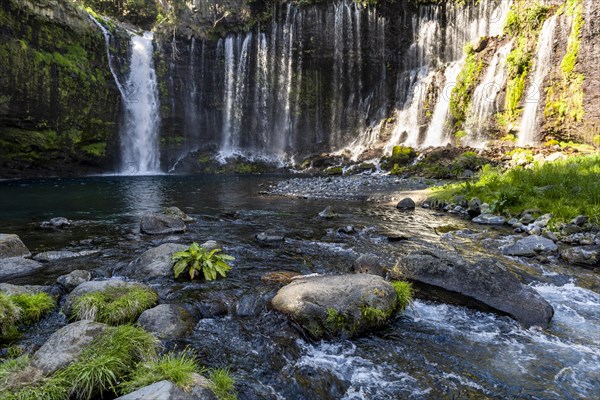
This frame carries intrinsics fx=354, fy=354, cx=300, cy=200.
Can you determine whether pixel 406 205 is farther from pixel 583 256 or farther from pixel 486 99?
pixel 486 99

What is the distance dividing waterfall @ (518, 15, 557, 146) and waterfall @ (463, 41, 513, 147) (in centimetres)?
285

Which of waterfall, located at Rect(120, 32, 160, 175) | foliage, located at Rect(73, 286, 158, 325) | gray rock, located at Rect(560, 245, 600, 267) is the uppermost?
waterfall, located at Rect(120, 32, 160, 175)

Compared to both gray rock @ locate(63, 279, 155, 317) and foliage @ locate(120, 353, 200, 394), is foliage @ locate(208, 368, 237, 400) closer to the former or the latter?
foliage @ locate(120, 353, 200, 394)

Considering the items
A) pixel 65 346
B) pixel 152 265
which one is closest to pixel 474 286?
pixel 65 346

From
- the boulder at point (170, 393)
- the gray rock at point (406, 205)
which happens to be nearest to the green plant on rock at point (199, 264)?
the boulder at point (170, 393)

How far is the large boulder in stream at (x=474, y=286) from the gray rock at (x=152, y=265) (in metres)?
4.84

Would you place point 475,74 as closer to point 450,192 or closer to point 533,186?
point 450,192

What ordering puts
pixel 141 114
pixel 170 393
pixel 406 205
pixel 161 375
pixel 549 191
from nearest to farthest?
pixel 170 393 → pixel 161 375 → pixel 549 191 → pixel 406 205 → pixel 141 114

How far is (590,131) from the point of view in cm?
2484

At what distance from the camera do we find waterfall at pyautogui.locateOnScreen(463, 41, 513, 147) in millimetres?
32312

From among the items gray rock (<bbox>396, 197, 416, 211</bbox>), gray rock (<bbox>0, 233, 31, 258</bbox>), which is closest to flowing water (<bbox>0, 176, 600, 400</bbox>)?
gray rock (<bbox>0, 233, 31, 258</bbox>)

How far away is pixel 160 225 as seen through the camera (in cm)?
1189

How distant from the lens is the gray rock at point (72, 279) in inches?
268

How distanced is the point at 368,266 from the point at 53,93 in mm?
40157
